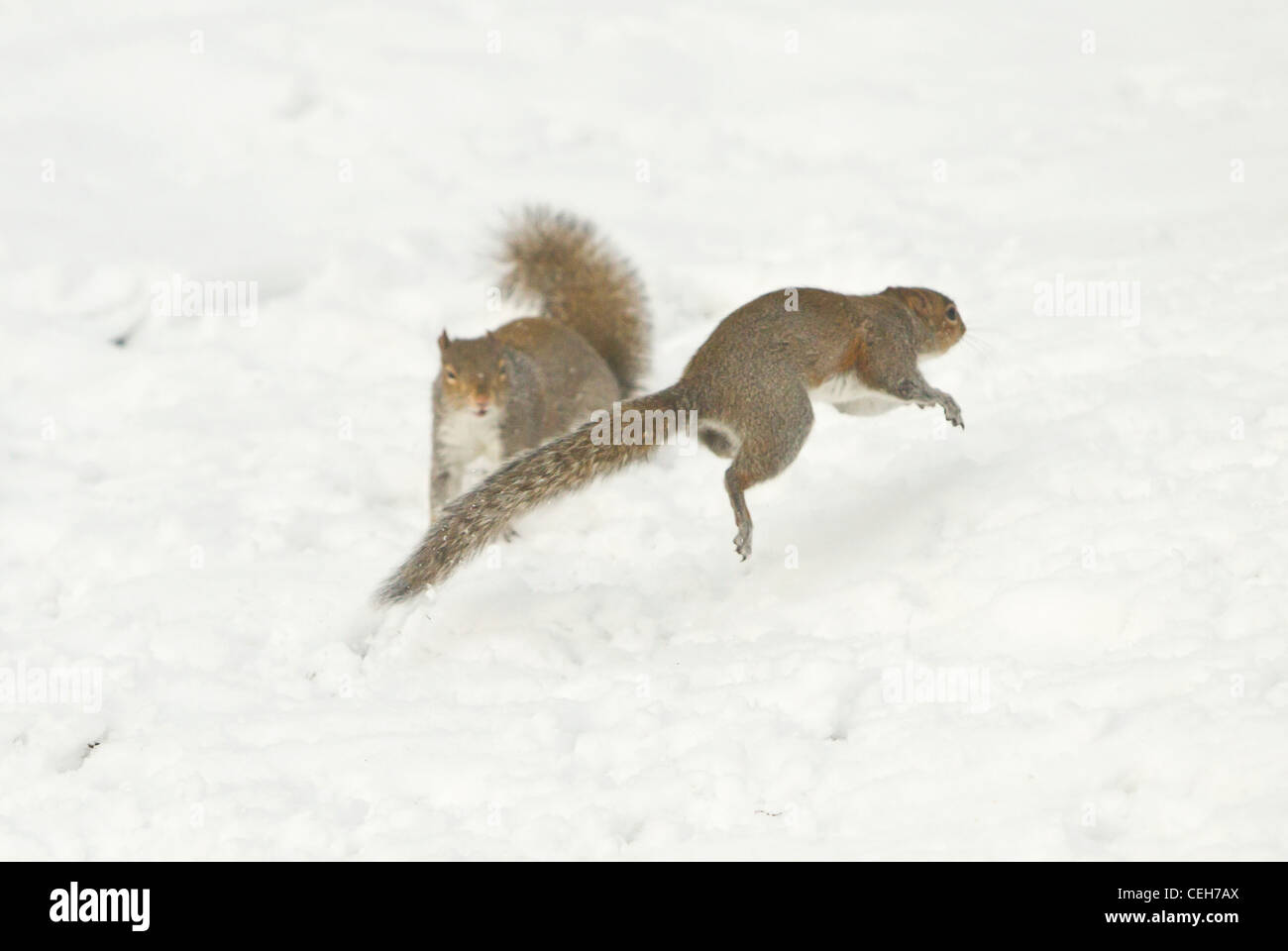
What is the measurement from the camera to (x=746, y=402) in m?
4.26

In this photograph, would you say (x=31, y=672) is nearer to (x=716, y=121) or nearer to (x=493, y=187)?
(x=493, y=187)

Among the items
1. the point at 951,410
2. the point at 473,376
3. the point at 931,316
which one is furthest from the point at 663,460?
the point at 951,410

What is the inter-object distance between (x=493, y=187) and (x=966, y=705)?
5184 mm

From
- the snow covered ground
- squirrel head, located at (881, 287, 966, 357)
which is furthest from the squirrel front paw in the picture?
squirrel head, located at (881, 287, 966, 357)

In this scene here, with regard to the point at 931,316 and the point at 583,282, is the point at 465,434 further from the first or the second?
the point at 931,316

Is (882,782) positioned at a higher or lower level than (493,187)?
lower

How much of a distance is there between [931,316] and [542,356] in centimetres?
168

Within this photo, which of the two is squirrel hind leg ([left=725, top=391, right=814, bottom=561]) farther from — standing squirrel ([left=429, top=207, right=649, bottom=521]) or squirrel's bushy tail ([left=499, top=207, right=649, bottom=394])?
squirrel's bushy tail ([left=499, top=207, right=649, bottom=394])

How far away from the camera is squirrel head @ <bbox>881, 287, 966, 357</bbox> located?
15.6 feet

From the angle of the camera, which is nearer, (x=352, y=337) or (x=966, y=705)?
(x=966, y=705)

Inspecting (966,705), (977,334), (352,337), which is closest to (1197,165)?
(977,334)

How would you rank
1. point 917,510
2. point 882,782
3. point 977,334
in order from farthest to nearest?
point 977,334, point 917,510, point 882,782

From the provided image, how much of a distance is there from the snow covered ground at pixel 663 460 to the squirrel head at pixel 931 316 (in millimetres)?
407

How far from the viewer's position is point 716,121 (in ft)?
28.0
